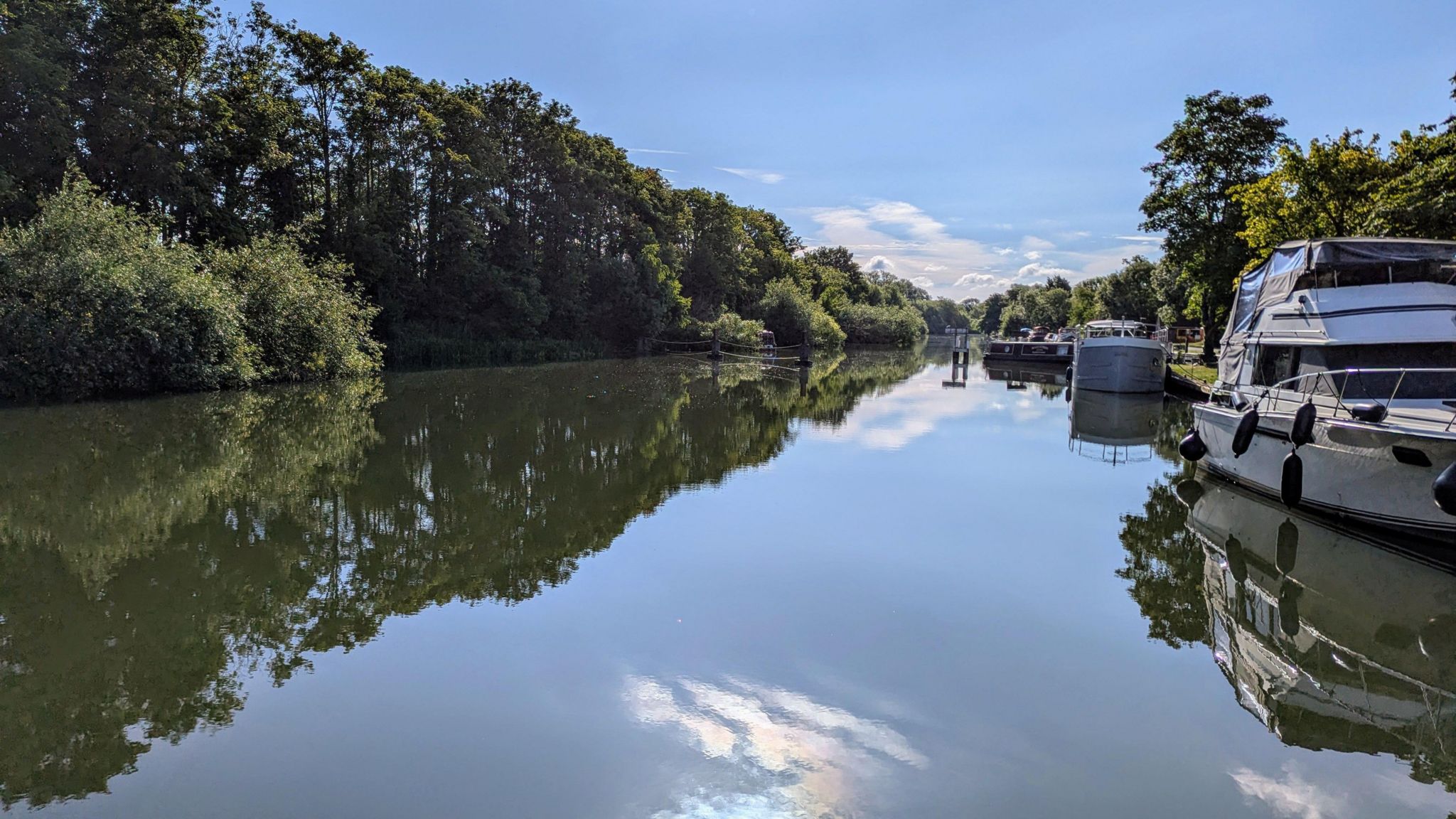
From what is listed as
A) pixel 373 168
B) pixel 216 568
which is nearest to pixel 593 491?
pixel 216 568

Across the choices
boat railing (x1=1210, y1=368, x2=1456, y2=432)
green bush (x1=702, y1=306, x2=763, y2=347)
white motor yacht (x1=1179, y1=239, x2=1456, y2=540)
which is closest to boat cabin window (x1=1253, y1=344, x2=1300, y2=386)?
white motor yacht (x1=1179, y1=239, x2=1456, y2=540)

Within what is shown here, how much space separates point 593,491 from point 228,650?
5469 mm

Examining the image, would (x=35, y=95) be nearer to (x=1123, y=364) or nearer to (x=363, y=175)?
(x=363, y=175)

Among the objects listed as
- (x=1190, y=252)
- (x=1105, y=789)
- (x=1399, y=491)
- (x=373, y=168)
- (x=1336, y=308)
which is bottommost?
(x=1105, y=789)

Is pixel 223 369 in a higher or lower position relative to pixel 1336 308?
lower

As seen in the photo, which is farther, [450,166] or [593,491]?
[450,166]

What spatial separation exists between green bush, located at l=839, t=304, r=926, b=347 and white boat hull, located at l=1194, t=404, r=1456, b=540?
6615cm

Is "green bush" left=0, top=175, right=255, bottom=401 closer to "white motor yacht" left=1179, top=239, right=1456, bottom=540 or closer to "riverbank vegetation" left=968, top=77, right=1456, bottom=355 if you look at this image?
"white motor yacht" left=1179, top=239, right=1456, bottom=540

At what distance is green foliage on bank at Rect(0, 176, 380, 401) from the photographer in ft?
59.0

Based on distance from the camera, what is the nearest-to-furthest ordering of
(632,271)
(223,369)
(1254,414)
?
(1254,414) < (223,369) < (632,271)

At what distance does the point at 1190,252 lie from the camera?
3197 cm

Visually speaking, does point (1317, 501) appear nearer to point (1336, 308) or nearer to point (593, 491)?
point (1336, 308)

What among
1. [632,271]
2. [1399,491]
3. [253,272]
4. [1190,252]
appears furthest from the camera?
[632,271]

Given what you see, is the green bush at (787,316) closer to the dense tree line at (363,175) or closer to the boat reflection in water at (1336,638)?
the dense tree line at (363,175)
